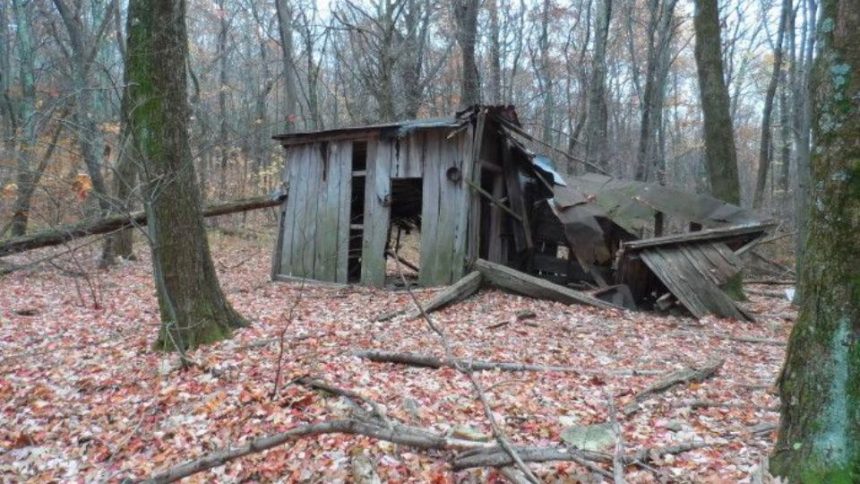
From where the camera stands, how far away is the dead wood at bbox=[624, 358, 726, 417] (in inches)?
174

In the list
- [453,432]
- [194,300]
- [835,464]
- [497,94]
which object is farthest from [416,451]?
[497,94]

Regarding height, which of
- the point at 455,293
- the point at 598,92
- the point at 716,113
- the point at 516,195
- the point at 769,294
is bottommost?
the point at 769,294

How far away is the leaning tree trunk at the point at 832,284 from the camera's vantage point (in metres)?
2.50

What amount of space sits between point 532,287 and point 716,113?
474 cm

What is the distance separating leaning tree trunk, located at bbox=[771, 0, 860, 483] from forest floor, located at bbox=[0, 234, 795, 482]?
729mm

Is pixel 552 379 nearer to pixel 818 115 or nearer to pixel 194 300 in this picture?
pixel 818 115

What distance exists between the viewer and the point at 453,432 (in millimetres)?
3910

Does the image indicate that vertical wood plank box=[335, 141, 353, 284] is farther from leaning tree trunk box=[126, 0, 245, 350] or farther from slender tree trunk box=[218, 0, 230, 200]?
slender tree trunk box=[218, 0, 230, 200]

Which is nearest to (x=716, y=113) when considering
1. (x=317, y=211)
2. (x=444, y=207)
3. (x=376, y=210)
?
(x=444, y=207)

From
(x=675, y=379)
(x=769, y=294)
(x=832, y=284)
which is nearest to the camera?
(x=832, y=284)

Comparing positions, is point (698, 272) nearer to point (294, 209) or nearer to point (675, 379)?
point (675, 379)

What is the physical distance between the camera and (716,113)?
9945 millimetres

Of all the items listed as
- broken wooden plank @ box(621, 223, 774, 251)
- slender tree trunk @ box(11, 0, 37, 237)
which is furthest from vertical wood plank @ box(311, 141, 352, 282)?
slender tree trunk @ box(11, 0, 37, 237)

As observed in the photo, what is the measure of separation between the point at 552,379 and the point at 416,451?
186cm
